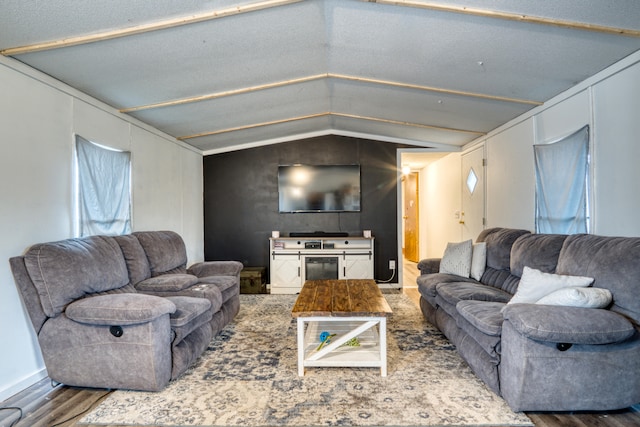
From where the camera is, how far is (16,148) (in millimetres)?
2361

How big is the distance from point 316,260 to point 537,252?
308cm

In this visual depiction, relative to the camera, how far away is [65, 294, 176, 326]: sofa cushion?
7.04 feet

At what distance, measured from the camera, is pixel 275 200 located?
5742 mm

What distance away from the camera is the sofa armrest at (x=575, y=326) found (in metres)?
1.84

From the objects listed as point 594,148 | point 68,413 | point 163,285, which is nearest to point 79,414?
point 68,413

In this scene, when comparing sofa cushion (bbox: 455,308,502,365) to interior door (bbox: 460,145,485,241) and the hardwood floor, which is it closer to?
the hardwood floor

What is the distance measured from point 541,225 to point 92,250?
3.90m

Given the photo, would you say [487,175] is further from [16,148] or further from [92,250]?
[16,148]

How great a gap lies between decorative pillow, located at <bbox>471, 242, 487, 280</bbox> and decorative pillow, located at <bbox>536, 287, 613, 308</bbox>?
1530mm

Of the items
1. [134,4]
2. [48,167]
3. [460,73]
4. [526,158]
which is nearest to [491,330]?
[460,73]

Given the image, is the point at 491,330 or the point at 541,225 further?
the point at 541,225

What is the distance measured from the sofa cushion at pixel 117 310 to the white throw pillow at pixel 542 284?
2.35 metres

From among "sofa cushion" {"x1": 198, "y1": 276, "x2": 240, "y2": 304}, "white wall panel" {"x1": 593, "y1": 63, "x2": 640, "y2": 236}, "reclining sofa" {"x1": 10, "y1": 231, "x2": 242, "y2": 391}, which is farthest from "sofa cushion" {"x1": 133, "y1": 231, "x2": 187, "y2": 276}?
"white wall panel" {"x1": 593, "y1": 63, "x2": 640, "y2": 236}

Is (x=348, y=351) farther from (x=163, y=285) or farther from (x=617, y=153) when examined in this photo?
A: (x=617, y=153)
